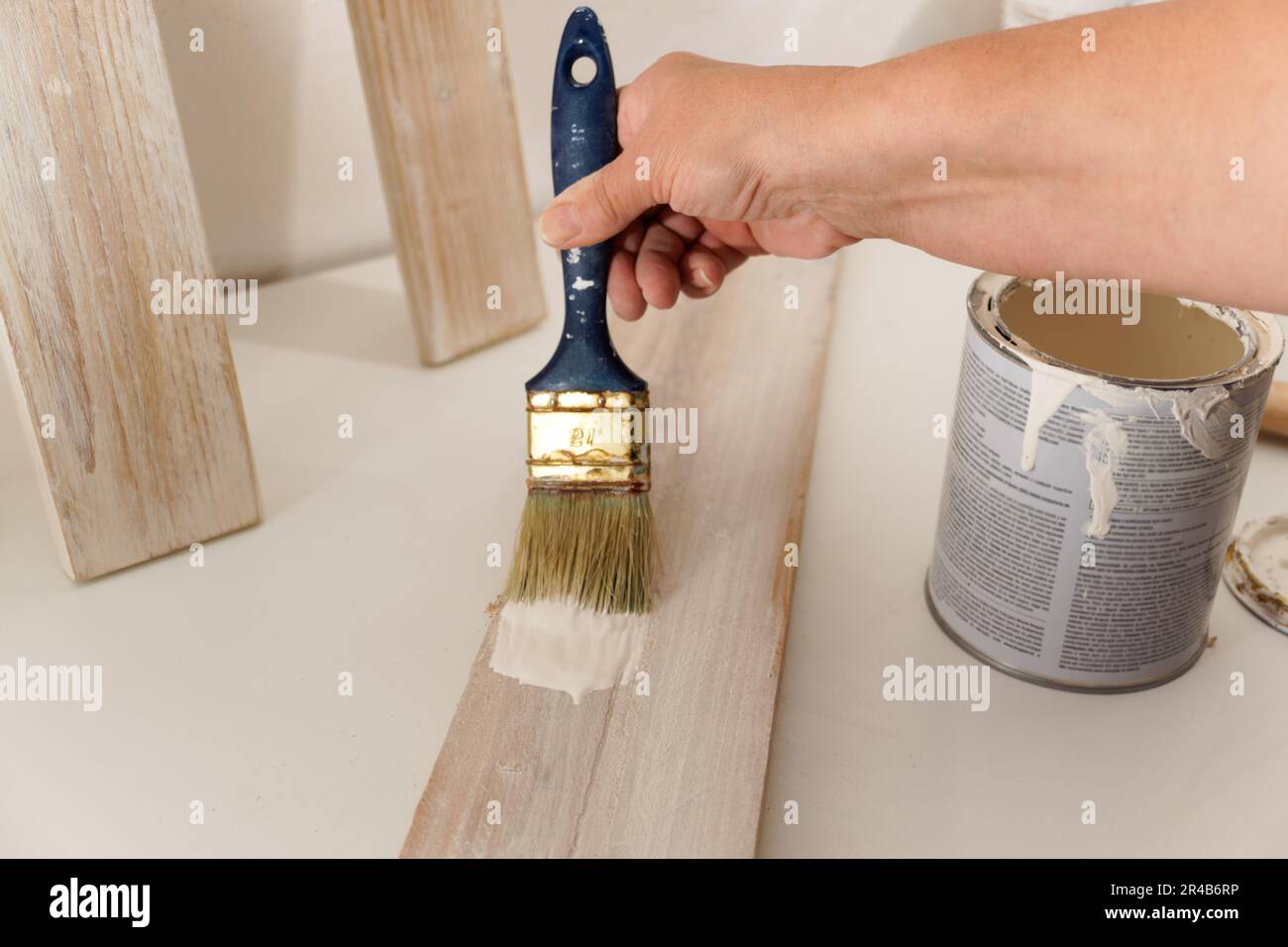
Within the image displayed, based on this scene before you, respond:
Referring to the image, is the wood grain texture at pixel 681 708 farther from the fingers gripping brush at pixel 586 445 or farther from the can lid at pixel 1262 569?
the can lid at pixel 1262 569

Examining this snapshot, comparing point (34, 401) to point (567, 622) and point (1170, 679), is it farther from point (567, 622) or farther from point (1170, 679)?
point (1170, 679)

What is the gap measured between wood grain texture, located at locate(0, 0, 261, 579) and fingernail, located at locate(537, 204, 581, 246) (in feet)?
0.94

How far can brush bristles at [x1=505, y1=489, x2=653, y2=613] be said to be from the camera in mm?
947

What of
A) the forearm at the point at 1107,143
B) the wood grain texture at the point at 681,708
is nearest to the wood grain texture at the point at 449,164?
the wood grain texture at the point at 681,708

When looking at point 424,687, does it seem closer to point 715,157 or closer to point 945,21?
point 715,157

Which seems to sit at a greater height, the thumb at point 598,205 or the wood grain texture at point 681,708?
the thumb at point 598,205

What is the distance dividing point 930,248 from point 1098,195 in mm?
155

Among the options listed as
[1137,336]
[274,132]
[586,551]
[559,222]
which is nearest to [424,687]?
[586,551]

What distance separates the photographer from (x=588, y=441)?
994 mm

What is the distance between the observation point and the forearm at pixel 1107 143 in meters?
0.65

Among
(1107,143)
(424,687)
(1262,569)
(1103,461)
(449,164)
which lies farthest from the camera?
(449,164)

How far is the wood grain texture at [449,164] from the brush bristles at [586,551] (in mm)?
393

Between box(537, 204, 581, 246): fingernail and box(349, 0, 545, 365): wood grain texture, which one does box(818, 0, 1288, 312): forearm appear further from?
box(349, 0, 545, 365): wood grain texture

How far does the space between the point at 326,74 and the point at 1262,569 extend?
1.13m
